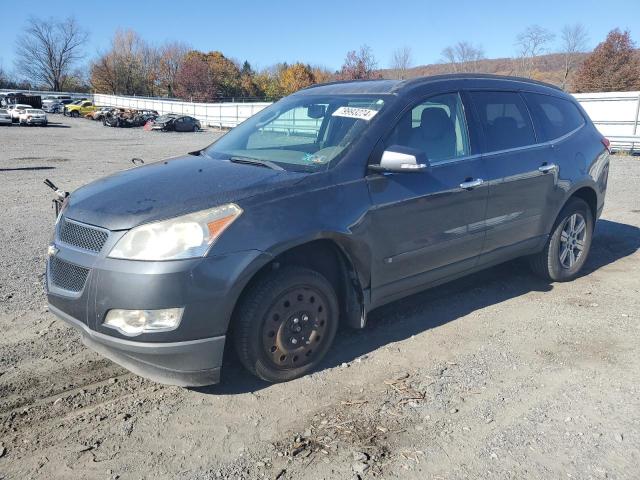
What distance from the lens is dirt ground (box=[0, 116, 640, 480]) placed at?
271cm

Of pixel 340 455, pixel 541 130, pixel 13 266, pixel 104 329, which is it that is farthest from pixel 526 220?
pixel 13 266

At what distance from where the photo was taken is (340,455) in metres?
2.76

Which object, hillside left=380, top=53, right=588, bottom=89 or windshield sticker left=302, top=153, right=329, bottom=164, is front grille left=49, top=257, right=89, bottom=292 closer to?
windshield sticker left=302, top=153, right=329, bottom=164

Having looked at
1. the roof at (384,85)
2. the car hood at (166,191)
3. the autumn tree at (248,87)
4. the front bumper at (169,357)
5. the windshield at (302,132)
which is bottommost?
the front bumper at (169,357)

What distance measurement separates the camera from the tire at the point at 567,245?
5.19 m

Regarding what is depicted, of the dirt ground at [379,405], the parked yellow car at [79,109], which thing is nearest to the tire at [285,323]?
the dirt ground at [379,405]

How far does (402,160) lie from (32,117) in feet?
147

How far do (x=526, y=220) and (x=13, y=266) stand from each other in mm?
5139

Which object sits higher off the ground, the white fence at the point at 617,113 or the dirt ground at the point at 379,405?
the white fence at the point at 617,113

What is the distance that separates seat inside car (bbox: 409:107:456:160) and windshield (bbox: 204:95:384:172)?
37 centimetres

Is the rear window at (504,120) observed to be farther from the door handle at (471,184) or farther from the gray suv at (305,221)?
the door handle at (471,184)

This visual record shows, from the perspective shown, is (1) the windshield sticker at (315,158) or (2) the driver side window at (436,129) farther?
(2) the driver side window at (436,129)

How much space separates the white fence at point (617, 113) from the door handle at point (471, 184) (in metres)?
18.1

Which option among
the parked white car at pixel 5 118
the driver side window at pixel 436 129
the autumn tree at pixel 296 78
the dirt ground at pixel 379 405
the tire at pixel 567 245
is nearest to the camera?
the dirt ground at pixel 379 405
